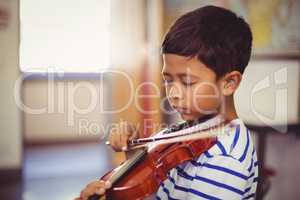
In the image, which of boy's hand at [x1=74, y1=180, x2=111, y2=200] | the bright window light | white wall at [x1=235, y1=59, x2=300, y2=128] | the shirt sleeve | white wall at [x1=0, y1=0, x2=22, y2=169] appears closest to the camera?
the shirt sleeve

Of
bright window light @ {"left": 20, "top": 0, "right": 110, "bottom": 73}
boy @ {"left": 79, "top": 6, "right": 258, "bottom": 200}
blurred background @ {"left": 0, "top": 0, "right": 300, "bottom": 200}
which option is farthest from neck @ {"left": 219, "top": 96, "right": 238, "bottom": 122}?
bright window light @ {"left": 20, "top": 0, "right": 110, "bottom": 73}

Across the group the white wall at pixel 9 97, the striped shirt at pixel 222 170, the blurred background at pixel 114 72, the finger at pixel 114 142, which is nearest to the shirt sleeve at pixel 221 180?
the striped shirt at pixel 222 170

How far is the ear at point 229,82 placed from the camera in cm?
64

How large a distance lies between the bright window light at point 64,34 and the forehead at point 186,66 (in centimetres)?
102

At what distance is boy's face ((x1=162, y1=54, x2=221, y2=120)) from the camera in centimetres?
62

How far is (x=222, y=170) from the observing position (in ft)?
1.82

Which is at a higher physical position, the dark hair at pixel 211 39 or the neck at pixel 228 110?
the dark hair at pixel 211 39

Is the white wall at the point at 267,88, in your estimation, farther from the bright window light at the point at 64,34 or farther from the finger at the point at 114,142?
the finger at the point at 114,142

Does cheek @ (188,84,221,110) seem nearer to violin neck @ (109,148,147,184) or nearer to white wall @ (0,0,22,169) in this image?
violin neck @ (109,148,147,184)

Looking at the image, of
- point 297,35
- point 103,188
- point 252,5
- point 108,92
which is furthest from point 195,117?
point 108,92

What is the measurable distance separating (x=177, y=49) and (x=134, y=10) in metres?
1.32

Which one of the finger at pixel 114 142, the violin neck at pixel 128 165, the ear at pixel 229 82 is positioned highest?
the ear at pixel 229 82

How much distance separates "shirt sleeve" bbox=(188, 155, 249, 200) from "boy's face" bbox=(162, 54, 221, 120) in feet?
0.32

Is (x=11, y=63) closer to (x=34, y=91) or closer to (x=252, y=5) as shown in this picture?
(x=34, y=91)
